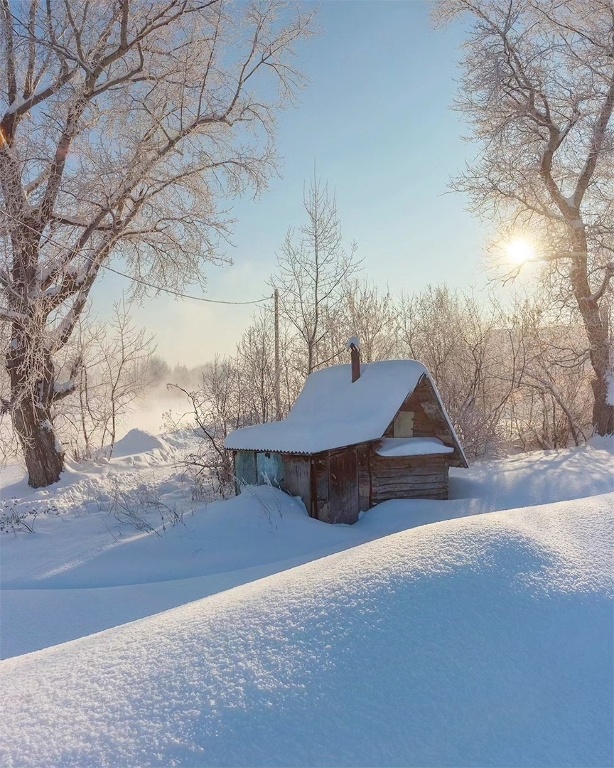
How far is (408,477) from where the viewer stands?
9.39m

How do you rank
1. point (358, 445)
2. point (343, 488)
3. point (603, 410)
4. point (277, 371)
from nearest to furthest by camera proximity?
point (343, 488) < point (358, 445) < point (603, 410) < point (277, 371)

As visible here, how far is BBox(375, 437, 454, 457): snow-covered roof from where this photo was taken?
9.05 m

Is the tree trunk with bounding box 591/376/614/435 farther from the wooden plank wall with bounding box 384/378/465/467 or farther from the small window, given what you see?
the small window

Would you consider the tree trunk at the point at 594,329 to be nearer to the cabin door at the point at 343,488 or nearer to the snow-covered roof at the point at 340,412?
the snow-covered roof at the point at 340,412

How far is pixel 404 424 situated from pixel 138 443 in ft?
41.5

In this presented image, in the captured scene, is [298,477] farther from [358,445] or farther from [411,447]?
[411,447]

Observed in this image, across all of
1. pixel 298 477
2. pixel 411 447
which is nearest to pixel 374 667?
pixel 298 477

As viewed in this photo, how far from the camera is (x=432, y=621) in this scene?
227cm

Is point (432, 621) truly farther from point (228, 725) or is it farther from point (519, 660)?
point (228, 725)

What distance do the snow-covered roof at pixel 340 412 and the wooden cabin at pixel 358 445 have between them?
18 mm

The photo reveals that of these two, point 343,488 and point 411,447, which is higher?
point 411,447

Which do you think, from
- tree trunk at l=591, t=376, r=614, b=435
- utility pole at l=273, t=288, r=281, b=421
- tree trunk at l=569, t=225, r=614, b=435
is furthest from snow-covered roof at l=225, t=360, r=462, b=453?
tree trunk at l=591, t=376, r=614, b=435

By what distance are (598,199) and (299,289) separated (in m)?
9.39

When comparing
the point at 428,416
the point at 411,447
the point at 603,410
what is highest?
the point at 428,416
